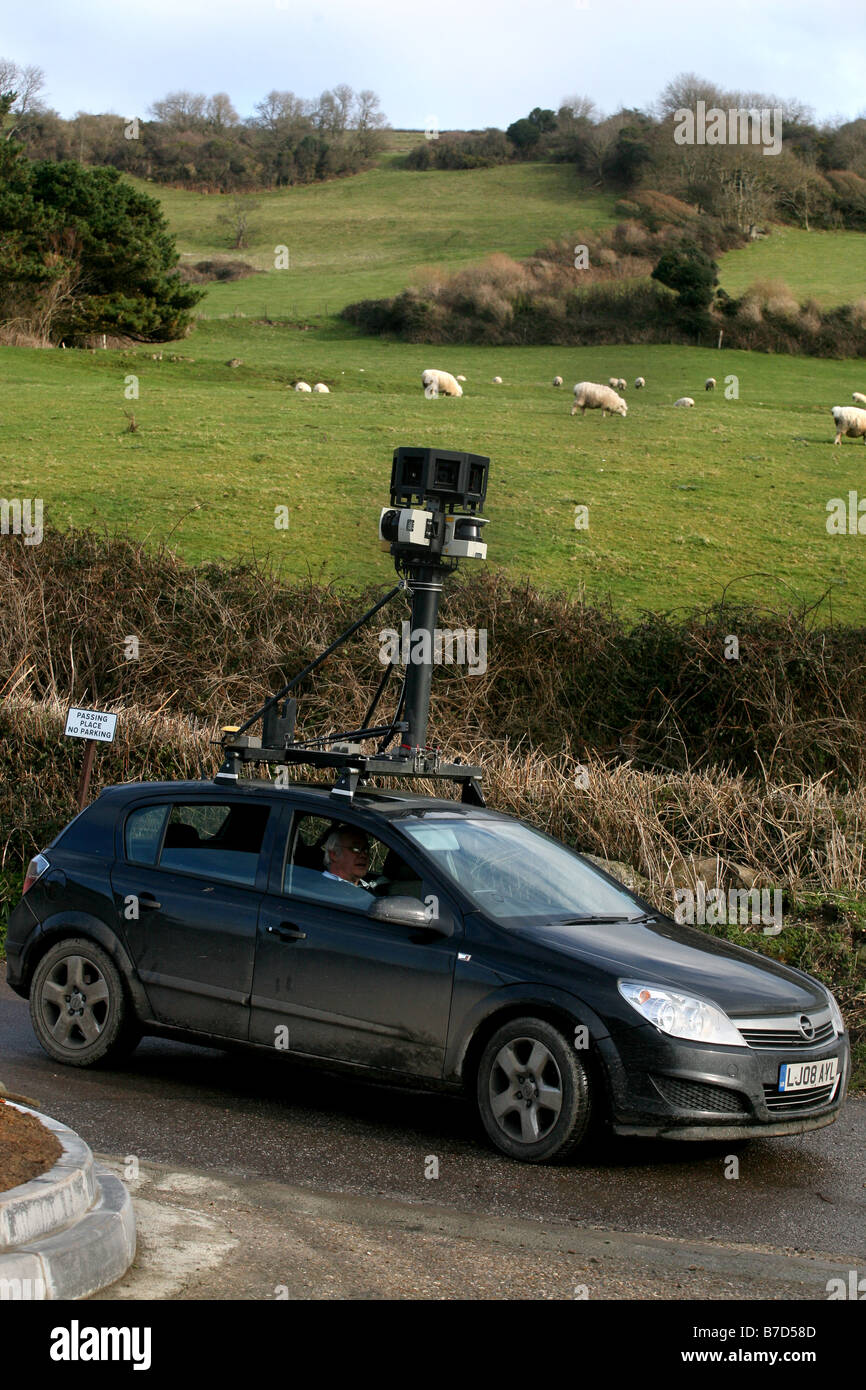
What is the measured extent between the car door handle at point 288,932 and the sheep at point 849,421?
31027 mm

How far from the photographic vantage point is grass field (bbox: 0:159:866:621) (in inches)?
834

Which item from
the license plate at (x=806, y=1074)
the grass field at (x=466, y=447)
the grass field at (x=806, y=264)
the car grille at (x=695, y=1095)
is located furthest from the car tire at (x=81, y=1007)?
the grass field at (x=806, y=264)

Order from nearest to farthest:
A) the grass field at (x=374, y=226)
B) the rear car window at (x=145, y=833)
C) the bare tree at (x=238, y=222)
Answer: the rear car window at (x=145, y=833), the grass field at (x=374, y=226), the bare tree at (x=238, y=222)

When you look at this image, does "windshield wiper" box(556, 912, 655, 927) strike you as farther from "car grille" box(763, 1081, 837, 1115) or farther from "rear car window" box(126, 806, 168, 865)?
"rear car window" box(126, 806, 168, 865)

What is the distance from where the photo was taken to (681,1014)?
673 centimetres

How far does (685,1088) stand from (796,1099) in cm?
60

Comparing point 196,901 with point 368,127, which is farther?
point 368,127

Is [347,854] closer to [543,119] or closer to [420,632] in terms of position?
[420,632]

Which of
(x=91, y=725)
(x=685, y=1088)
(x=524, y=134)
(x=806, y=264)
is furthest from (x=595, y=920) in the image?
(x=524, y=134)

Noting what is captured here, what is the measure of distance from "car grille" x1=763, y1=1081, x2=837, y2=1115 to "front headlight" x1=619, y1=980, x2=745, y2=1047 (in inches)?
10.8

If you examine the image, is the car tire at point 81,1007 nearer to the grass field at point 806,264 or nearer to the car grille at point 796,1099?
the car grille at point 796,1099

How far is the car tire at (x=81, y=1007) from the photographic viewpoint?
824cm

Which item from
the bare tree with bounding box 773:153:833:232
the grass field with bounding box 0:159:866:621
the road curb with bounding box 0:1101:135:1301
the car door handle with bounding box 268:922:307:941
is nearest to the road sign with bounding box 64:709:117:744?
the car door handle with bounding box 268:922:307:941

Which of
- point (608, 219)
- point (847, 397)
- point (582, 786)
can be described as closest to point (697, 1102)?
point (582, 786)
